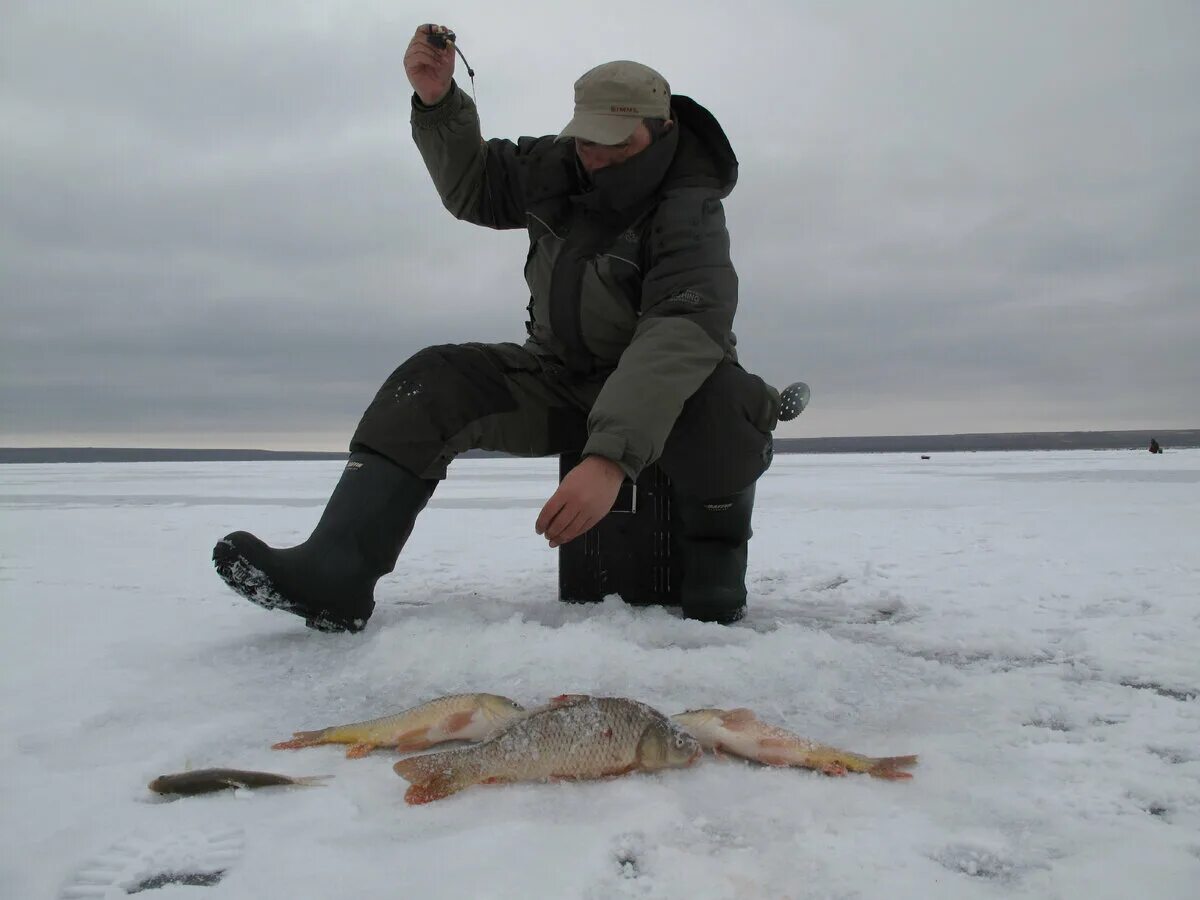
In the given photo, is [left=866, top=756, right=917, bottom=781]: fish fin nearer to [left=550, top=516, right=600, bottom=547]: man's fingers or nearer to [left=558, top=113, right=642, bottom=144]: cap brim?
[left=550, top=516, right=600, bottom=547]: man's fingers

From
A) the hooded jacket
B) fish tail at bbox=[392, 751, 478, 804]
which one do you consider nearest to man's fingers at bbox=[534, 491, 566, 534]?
the hooded jacket

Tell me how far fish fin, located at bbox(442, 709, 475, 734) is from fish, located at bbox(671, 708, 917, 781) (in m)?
0.41

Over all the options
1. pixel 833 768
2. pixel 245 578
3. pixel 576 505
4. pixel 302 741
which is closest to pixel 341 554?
pixel 245 578

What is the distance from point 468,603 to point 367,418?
80 centimetres

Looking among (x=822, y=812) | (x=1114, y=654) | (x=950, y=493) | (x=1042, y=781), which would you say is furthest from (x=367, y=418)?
(x=950, y=493)

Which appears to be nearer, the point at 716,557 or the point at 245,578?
the point at 245,578

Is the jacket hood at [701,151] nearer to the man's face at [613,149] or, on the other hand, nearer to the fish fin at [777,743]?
the man's face at [613,149]

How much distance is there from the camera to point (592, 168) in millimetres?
2639

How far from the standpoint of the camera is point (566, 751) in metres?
1.44

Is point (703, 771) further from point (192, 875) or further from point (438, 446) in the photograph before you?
point (438, 446)

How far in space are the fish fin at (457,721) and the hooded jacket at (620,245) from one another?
27.9 inches

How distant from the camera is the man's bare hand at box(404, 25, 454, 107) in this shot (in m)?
2.58

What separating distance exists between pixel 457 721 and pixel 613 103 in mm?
1827

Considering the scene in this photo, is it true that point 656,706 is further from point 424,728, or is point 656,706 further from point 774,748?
point 424,728
